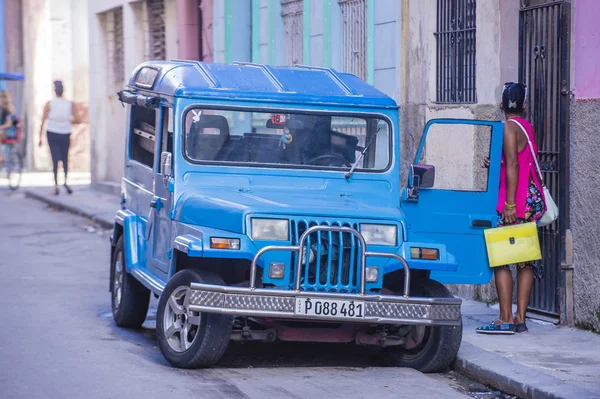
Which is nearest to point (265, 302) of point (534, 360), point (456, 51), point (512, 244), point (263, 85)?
point (534, 360)

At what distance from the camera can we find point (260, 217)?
7523mm

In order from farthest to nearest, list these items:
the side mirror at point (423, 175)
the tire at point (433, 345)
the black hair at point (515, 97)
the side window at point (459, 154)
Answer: the side window at point (459, 154)
the black hair at point (515, 97)
the side mirror at point (423, 175)
the tire at point (433, 345)

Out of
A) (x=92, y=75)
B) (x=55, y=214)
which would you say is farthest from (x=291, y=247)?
(x=92, y=75)

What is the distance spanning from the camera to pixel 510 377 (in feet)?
24.3

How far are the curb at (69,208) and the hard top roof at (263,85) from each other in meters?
8.54

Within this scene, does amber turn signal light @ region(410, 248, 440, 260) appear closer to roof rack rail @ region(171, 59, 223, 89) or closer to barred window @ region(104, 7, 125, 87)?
roof rack rail @ region(171, 59, 223, 89)

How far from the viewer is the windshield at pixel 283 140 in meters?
8.58

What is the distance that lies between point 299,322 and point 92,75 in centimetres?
1769

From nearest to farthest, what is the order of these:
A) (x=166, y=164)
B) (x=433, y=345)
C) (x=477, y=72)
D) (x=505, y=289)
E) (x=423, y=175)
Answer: (x=433, y=345) → (x=423, y=175) → (x=166, y=164) → (x=505, y=289) → (x=477, y=72)

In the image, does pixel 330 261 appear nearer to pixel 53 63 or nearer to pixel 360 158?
pixel 360 158

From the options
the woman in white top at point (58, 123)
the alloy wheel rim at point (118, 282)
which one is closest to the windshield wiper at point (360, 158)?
the alloy wheel rim at point (118, 282)

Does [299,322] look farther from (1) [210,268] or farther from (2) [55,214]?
(2) [55,214]

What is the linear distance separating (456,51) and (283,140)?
356 cm

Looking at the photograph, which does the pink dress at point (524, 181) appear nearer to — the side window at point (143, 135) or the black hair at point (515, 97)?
the black hair at point (515, 97)
